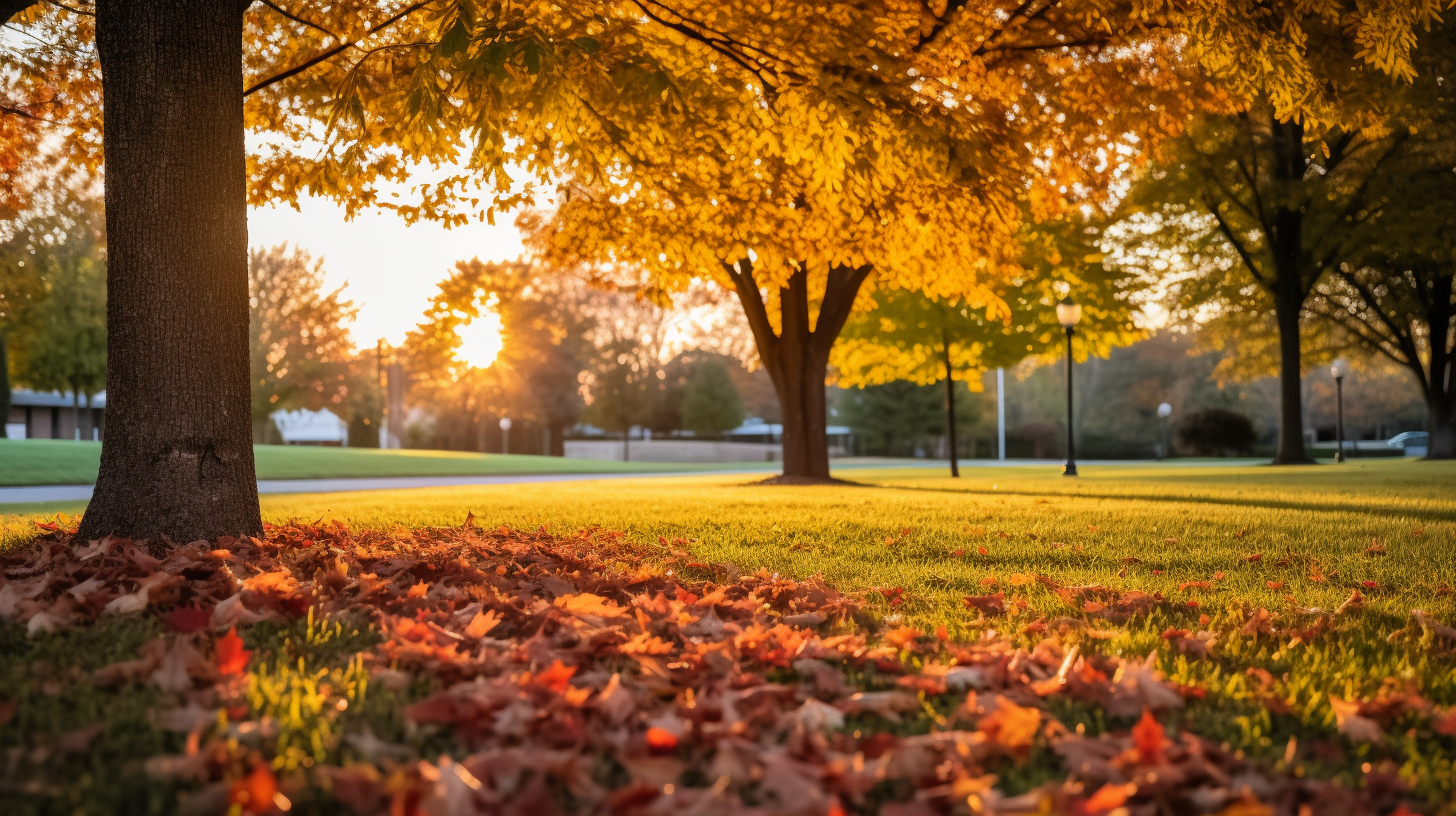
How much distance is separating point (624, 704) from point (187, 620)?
1.86 metres

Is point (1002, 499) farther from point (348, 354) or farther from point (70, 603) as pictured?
point (348, 354)

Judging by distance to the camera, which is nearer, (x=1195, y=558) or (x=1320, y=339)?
(x=1195, y=558)

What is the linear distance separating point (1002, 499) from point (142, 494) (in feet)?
28.2

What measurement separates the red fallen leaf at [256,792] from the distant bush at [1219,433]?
169ft

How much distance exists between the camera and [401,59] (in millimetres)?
7988

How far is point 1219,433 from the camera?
46.9 metres

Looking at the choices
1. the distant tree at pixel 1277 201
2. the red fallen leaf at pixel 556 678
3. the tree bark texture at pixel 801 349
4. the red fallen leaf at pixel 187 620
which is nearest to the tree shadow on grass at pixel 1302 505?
Result: the tree bark texture at pixel 801 349

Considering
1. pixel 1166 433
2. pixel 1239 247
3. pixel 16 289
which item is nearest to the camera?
pixel 16 289

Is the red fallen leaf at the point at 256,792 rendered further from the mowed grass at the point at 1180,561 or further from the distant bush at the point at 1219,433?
the distant bush at the point at 1219,433

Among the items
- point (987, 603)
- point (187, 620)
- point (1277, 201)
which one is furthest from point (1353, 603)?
point (1277, 201)

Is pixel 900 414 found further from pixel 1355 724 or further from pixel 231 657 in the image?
pixel 231 657

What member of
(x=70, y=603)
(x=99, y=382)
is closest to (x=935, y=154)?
(x=70, y=603)

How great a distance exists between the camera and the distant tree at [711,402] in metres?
51.2

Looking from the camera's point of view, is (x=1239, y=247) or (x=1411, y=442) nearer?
(x=1239, y=247)
